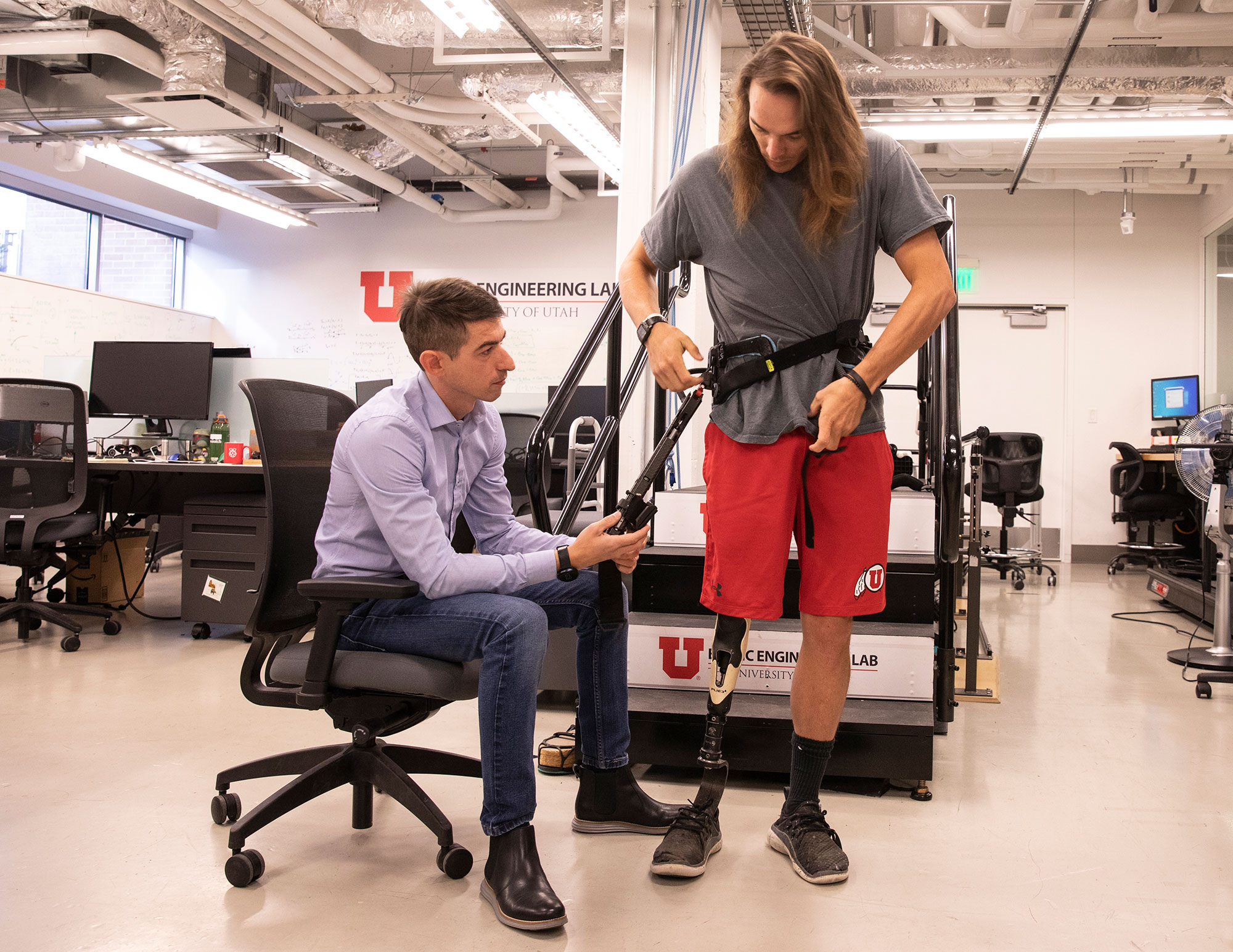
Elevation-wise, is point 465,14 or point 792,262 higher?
point 465,14

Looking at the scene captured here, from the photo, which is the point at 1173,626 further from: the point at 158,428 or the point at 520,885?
the point at 158,428

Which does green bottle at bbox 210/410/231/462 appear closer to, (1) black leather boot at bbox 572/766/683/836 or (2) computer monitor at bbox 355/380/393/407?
(2) computer monitor at bbox 355/380/393/407

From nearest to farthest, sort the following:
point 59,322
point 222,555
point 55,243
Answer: point 222,555 < point 59,322 < point 55,243

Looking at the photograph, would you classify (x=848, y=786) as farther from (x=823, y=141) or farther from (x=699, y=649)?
(x=823, y=141)

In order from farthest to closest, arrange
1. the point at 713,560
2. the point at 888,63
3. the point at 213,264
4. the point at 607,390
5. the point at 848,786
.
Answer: the point at 213,264, the point at 888,63, the point at 607,390, the point at 848,786, the point at 713,560

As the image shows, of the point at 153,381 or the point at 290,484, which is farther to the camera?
the point at 153,381

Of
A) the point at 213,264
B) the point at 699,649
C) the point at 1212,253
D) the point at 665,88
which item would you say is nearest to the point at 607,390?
the point at 699,649

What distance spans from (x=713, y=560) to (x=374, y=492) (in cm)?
64

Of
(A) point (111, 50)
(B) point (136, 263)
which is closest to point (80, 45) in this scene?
(A) point (111, 50)

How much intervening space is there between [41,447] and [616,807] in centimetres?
353

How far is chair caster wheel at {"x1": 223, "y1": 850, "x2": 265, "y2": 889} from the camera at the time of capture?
1.70m

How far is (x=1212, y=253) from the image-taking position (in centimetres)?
803

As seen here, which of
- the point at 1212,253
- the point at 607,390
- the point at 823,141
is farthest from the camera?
the point at 1212,253

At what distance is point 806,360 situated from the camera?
1702mm
